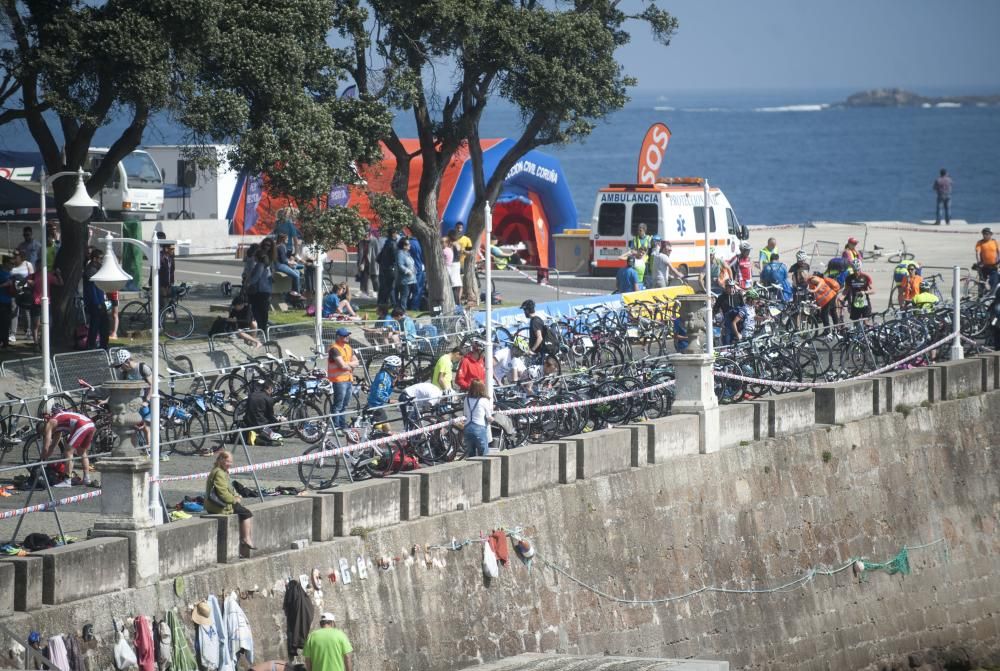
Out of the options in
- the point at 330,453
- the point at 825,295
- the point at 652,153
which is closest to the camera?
the point at 330,453

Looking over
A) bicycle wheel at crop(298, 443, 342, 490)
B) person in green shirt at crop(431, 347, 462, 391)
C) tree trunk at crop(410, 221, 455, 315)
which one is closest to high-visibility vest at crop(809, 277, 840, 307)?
tree trunk at crop(410, 221, 455, 315)

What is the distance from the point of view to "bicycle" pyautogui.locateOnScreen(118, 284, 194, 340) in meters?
28.2

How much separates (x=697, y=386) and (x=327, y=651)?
8153 mm

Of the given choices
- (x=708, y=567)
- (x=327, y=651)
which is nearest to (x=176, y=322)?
(x=708, y=567)

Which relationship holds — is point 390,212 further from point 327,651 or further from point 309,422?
point 327,651

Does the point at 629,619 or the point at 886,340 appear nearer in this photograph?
the point at 629,619

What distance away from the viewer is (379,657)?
51.8ft

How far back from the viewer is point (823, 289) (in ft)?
94.7

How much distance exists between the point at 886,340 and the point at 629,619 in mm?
8822

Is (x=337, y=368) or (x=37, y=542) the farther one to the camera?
(x=337, y=368)

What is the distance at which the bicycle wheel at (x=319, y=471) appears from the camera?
57.3 feet

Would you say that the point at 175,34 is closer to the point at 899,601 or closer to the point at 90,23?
the point at 90,23

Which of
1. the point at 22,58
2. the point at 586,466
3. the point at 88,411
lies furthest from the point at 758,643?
the point at 22,58

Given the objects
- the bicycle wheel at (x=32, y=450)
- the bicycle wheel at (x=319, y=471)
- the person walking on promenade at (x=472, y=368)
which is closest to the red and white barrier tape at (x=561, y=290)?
the person walking on promenade at (x=472, y=368)
